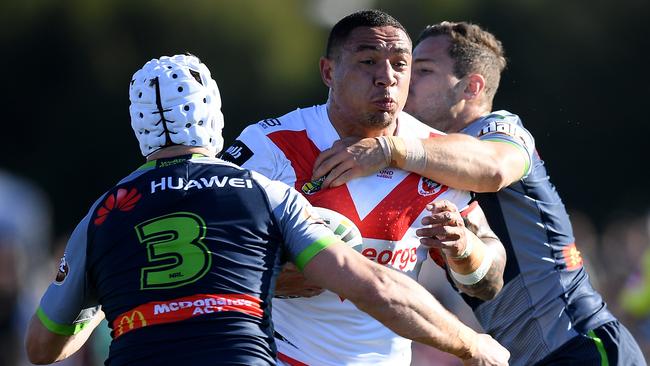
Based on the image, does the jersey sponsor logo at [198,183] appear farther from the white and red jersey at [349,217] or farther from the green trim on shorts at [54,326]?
the white and red jersey at [349,217]

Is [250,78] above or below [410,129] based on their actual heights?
below

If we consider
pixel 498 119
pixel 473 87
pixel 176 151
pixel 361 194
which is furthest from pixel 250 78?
pixel 176 151

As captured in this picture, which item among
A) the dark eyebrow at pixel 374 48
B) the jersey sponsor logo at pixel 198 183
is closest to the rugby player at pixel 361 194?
the dark eyebrow at pixel 374 48

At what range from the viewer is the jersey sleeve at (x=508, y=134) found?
21.0 ft

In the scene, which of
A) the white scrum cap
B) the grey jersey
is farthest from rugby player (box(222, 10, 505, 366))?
the white scrum cap

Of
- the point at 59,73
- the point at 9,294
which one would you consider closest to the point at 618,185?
the point at 59,73

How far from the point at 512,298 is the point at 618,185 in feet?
60.8

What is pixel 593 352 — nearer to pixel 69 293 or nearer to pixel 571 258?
pixel 571 258

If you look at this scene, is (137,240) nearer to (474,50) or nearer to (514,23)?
(474,50)

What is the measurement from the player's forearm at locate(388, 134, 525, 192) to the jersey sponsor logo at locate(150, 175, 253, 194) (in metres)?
1.24

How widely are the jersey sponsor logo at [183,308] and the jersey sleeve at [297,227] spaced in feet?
0.90

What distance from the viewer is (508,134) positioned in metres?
6.45

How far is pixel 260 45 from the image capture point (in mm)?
23234

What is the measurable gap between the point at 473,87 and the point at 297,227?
2612 millimetres
